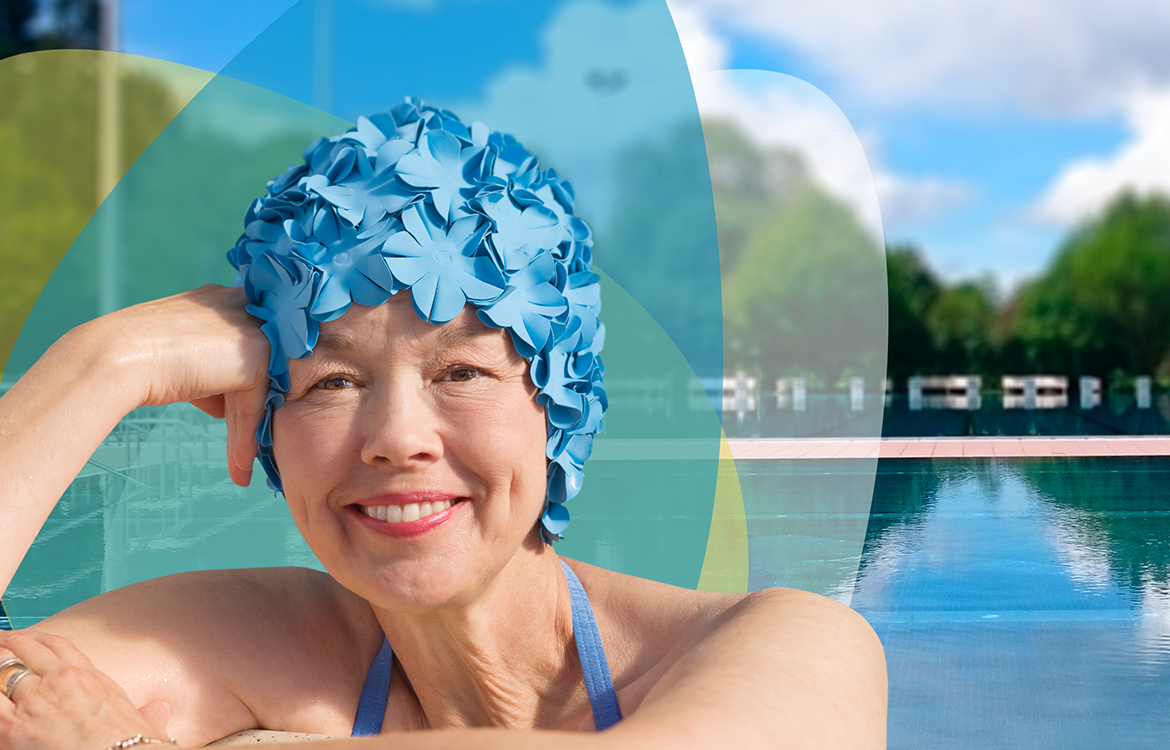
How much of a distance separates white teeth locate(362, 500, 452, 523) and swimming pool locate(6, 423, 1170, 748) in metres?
1.42

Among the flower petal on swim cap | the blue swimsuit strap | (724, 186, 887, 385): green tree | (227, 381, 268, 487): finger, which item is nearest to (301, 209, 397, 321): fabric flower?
(227, 381, 268, 487): finger

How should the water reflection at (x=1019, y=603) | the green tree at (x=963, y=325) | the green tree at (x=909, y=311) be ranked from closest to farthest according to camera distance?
the water reflection at (x=1019, y=603), the green tree at (x=909, y=311), the green tree at (x=963, y=325)

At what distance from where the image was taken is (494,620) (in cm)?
179

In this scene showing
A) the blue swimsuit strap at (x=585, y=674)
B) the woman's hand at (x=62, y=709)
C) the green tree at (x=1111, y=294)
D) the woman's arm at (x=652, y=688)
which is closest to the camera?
the woman's arm at (x=652, y=688)

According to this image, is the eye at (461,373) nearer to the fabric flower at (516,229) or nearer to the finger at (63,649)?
the fabric flower at (516,229)

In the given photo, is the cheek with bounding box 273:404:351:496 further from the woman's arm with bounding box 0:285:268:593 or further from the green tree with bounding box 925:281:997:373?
the green tree with bounding box 925:281:997:373

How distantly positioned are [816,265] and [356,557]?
5.98 m

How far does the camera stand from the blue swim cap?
4.97 feet

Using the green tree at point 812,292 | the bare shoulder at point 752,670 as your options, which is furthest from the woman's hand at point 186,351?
the green tree at point 812,292

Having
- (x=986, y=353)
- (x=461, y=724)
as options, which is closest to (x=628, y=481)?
(x=461, y=724)

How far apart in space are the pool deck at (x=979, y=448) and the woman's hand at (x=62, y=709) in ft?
37.7

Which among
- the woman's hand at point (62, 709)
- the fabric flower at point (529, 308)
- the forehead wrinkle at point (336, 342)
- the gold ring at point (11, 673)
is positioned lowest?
the woman's hand at point (62, 709)

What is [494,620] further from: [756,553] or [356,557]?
[756,553]

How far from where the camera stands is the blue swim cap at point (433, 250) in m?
1.51
